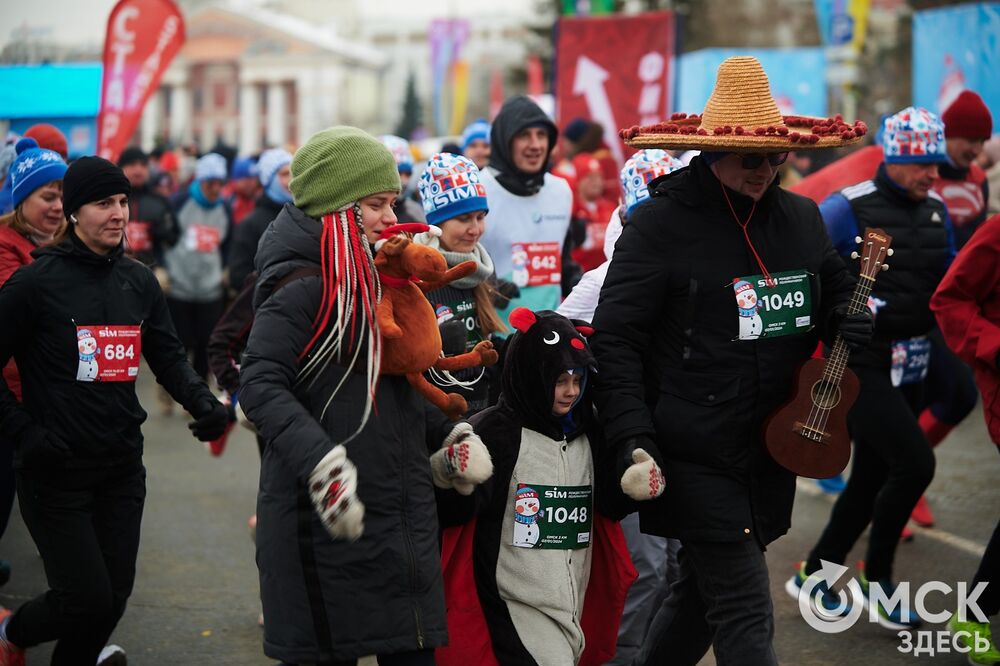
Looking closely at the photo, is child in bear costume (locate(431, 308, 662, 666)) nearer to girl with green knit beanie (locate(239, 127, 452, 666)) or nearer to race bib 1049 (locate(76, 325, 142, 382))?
girl with green knit beanie (locate(239, 127, 452, 666))

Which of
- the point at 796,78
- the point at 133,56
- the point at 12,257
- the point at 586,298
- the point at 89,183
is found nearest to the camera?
the point at 89,183

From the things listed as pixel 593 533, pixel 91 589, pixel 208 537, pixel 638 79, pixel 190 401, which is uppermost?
pixel 638 79

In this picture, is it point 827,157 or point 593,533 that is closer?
point 593,533

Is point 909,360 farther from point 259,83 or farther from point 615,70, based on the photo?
point 259,83

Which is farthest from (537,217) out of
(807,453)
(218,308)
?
(218,308)

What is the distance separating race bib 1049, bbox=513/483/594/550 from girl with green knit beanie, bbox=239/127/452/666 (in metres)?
0.49

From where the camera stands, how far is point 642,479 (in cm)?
383

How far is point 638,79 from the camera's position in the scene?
40.9ft

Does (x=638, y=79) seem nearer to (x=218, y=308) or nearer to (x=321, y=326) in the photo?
(x=218, y=308)

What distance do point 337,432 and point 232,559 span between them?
153 inches

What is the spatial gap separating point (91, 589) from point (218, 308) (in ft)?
23.6

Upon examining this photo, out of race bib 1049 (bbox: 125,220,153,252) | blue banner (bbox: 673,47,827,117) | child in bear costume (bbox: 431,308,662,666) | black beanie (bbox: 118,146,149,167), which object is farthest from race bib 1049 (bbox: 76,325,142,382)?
blue banner (bbox: 673,47,827,117)

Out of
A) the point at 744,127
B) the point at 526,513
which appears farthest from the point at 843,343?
the point at 526,513

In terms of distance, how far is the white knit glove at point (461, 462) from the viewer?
3.80 meters
